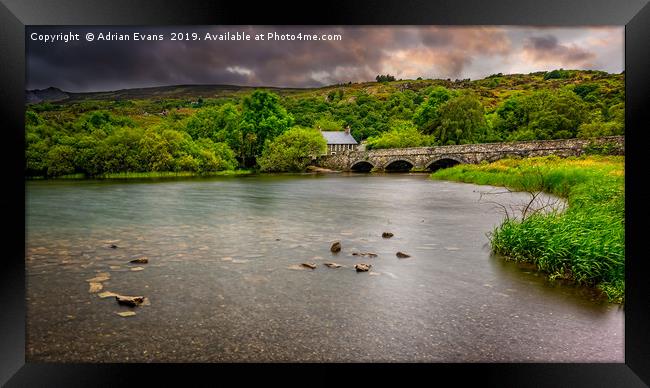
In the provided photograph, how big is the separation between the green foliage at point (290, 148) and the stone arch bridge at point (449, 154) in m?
3.62

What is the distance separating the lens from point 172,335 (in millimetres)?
3000

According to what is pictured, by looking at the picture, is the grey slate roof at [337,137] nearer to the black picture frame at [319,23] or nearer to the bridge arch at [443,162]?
the bridge arch at [443,162]

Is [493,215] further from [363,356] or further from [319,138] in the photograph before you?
[319,138]

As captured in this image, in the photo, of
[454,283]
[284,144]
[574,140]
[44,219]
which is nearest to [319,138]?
[284,144]

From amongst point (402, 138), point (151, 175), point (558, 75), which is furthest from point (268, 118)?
point (558, 75)

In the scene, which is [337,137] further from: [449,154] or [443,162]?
[443,162]

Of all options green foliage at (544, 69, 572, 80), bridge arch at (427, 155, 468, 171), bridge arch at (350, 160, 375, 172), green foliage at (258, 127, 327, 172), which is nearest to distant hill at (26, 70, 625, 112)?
green foliage at (544, 69, 572, 80)

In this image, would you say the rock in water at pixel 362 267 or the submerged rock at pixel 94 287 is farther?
the rock in water at pixel 362 267

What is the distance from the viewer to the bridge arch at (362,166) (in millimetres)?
26112

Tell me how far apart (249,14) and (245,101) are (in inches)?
530

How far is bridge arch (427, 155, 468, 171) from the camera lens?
2220 centimetres

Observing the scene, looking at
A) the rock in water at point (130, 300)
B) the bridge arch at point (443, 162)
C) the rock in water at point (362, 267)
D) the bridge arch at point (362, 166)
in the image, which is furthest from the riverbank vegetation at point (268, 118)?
the bridge arch at point (362, 166)

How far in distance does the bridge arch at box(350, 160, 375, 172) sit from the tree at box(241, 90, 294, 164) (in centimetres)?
924

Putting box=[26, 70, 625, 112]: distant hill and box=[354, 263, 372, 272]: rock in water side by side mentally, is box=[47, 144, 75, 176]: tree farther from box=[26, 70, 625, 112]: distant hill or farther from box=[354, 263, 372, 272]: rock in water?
box=[354, 263, 372, 272]: rock in water
